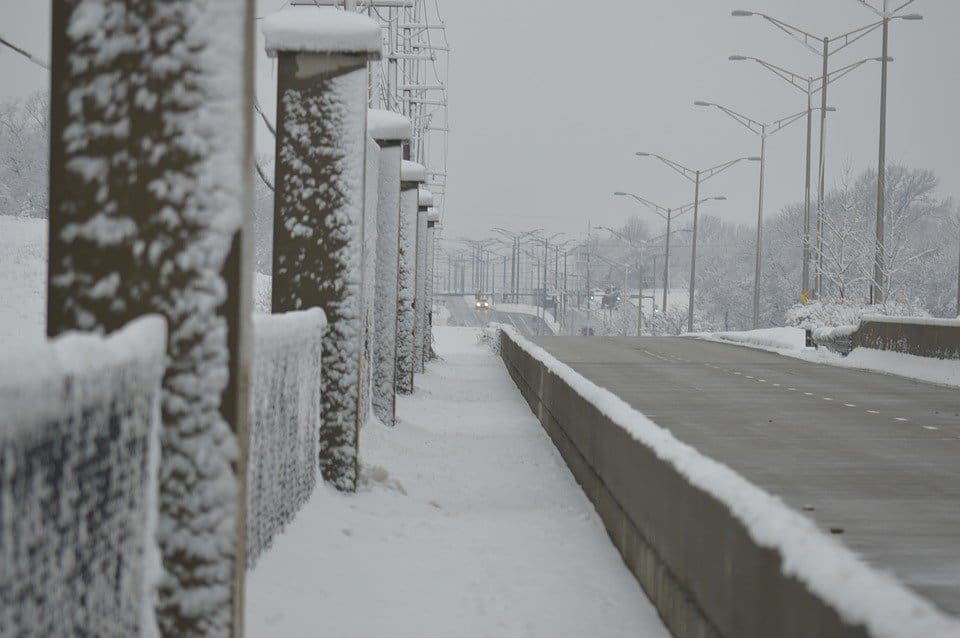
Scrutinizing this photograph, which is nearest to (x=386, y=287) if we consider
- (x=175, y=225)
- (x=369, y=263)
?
(x=369, y=263)

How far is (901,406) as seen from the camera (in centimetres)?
2158

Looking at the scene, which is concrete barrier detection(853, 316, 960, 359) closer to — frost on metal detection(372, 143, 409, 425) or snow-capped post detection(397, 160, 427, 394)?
snow-capped post detection(397, 160, 427, 394)

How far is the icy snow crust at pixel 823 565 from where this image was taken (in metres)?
4.19

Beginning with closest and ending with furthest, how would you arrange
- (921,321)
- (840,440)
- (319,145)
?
1. (319,145)
2. (840,440)
3. (921,321)

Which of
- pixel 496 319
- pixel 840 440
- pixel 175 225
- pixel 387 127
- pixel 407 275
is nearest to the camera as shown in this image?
pixel 175 225

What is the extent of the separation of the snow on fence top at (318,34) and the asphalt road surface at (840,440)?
15.9 ft

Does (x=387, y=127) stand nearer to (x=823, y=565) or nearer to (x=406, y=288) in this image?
(x=406, y=288)

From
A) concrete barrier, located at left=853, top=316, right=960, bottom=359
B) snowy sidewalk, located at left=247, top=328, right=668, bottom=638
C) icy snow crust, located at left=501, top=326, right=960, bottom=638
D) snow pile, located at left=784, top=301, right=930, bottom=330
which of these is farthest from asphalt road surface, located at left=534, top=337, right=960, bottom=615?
snow pile, located at left=784, top=301, right=930, bottom=330

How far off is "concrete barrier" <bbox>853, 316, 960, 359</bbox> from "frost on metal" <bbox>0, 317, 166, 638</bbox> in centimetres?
2361

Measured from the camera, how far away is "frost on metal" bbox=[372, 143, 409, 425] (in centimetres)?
1861

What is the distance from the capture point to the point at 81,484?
14.7ft

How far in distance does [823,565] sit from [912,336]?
26.6 metres

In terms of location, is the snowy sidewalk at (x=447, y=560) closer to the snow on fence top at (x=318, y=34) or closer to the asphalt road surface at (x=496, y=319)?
the snow on fence top at (x=318, y=34)

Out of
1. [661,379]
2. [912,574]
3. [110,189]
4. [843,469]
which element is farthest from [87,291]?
[661,379]
